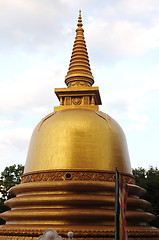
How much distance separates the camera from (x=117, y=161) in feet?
40.1

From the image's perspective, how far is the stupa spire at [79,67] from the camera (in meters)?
15.4

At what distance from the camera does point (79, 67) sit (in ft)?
51.7

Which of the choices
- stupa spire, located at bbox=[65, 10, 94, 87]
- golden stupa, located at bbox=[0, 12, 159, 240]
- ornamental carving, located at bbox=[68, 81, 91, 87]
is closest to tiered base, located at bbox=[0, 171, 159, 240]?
golden stupa, located at bbox=[0, 12, 159, 240]

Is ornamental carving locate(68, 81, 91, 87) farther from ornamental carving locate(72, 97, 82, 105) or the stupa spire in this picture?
ornamental carving locate(72, 97, 82, 105)

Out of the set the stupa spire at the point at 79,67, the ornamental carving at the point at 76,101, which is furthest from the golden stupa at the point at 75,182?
the stupa spire at the point at 79,67

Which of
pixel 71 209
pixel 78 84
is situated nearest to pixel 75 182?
pixel 71 209

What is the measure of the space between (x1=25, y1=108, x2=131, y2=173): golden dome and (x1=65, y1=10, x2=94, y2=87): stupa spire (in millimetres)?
2476

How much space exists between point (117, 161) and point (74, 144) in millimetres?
2013

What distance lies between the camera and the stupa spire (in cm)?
1542

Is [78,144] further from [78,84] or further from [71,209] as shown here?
[78,84]

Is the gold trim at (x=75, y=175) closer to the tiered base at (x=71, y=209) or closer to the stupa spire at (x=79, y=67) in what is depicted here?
the tiered base at (x=71, y=209)

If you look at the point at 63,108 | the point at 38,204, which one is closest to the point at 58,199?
the point at 38,204

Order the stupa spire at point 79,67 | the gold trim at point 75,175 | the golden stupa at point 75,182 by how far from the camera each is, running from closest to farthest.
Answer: the golden stupa at point 75,182, the gold trim at point 75,175, the stupa spire at point 79,67

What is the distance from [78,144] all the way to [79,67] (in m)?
5.44
